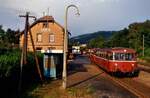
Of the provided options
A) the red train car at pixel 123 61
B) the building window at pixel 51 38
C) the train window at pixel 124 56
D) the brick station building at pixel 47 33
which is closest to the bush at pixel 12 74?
the red train car at pixel 123 61

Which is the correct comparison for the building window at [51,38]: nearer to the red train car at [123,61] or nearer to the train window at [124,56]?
the red train car at [123,61]

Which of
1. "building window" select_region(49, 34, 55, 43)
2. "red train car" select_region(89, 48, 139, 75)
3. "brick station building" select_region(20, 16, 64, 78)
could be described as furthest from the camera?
"building window" select_region(49, 34, 55, 43)

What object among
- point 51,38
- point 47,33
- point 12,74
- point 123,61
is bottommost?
point 12,74

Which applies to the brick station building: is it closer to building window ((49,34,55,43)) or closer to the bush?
building window ((49,34,55,43))

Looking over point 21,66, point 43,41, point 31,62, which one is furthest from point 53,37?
point 21,66

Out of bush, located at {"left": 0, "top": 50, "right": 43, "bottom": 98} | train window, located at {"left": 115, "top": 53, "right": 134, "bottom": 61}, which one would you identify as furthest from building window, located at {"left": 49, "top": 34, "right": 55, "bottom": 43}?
bush, located at {"left": 0, "top": 50, "right": 43, "bottom": 98}

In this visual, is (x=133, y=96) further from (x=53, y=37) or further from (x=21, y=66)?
(x=53, y=37)

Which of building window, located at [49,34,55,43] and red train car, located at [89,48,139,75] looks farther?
building window, located at [49,34,55,43]

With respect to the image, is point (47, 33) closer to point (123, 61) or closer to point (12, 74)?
point (123, 61)

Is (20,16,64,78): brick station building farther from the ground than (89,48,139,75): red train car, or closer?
farther from the ground

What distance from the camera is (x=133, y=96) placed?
75.2 feet

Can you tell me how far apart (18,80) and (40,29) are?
59.1 metres

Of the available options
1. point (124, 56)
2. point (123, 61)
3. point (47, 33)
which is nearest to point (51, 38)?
point (47, 33)

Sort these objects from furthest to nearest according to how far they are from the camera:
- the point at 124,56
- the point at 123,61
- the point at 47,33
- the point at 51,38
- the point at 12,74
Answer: the point at 51,38 < the point at 47,33 < the point at 124,56 < the point at 123,61 < the point at 12,74
